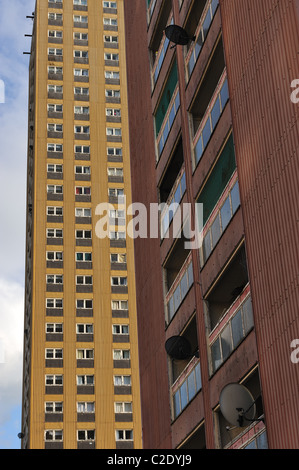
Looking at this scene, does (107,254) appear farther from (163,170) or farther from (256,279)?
(256,279)

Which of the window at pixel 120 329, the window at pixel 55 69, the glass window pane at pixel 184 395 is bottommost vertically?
the glass window pane at pixel 184 395

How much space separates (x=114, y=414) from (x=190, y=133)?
43.7m

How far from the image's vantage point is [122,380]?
68.7 meters

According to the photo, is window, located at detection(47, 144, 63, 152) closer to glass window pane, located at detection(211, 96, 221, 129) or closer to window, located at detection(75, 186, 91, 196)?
window, located at detection(75, 186, 91, 196)

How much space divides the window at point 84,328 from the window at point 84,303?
1669 mm

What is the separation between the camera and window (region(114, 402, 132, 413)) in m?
67.4

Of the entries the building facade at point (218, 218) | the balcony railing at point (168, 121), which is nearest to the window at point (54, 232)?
the building facade at point (218, 218)

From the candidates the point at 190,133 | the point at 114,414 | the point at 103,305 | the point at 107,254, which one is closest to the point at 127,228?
the point at 107,254

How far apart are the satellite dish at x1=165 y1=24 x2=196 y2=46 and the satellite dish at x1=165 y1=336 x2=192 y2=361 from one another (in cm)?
1017

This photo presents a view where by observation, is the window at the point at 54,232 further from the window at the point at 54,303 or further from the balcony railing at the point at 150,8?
the balcony railing at the point at 150,8

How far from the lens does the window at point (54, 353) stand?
69000mm

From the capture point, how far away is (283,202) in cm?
1770

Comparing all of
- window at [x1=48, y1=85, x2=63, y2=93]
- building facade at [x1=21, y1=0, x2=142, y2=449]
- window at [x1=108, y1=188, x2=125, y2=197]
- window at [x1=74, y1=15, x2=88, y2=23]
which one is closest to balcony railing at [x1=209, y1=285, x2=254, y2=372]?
building facade at [x1=21, y1=0, x2=142, y2=449]

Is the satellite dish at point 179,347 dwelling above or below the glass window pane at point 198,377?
above
